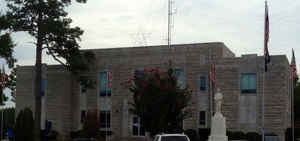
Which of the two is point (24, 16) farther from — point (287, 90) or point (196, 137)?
point (287, 90)

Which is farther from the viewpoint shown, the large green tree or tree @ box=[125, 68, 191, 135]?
the large green tree

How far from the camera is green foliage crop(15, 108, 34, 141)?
42.5 metres

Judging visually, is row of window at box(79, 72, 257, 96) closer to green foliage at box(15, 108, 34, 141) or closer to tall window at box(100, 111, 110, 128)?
tall window at box(100, 111, 110, 128)

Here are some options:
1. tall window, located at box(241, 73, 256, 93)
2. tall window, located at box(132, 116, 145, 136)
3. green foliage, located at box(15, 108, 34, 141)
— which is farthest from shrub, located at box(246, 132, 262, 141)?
green foliage, located at box(15, 108, 34, 141)

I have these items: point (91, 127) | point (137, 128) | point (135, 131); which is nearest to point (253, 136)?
point (137, 128)

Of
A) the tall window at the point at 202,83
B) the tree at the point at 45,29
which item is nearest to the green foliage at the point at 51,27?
the tree at the point at 45,29

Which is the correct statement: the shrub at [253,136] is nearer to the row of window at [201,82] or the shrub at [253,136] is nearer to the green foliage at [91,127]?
the row of window at [201,82]

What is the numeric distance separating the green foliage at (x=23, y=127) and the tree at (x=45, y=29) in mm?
705

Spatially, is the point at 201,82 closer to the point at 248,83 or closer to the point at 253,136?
the point at 248,83

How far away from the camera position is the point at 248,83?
135ft

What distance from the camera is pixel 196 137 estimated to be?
40906 millimetres

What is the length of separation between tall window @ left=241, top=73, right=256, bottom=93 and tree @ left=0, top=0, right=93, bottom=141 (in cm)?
1476

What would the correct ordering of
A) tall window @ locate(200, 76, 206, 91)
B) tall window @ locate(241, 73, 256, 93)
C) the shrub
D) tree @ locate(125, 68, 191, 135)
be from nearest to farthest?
tree @ locate(125, 68, 191, 135), the shrub, tall window @ locate(241, 73, 256, 93), tall window @ locate(200, 76, 206, 91)

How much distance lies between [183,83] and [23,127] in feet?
47.9
